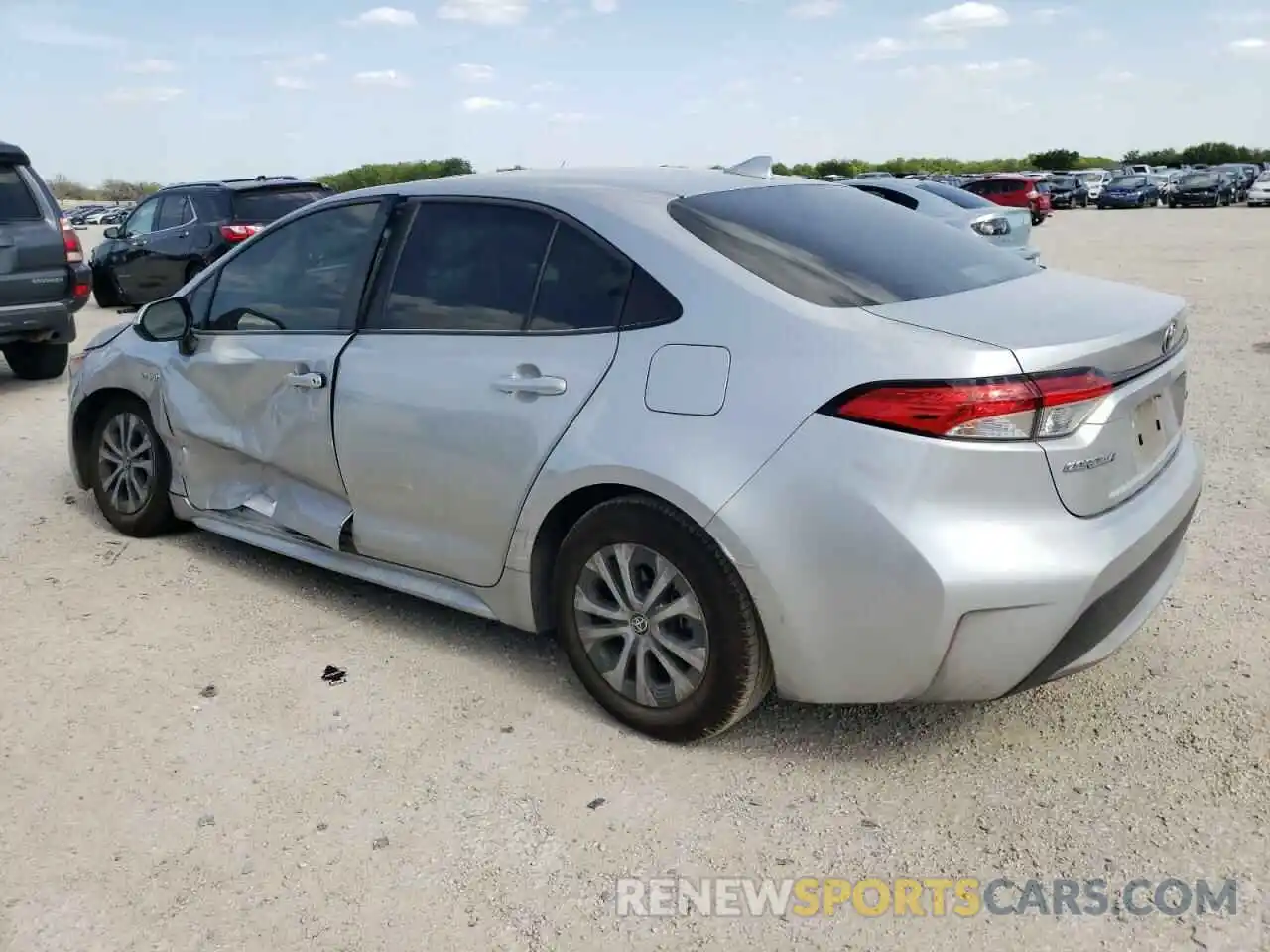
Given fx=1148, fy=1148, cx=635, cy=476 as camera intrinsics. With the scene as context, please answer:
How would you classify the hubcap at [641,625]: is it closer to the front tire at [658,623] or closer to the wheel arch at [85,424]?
the front tire at [658,623]

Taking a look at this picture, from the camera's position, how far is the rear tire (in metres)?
9.92

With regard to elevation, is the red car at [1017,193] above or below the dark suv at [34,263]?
below

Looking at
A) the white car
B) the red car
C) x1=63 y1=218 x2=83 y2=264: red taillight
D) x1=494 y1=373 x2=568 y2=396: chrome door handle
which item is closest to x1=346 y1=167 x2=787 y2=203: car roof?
x1=494 y1=373 x2=568 y2=396: chrome door handle

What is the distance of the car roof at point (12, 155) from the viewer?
29.1 feet

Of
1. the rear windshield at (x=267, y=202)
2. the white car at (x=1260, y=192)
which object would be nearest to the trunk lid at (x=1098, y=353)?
the rear windshield at (x=267, y=202)

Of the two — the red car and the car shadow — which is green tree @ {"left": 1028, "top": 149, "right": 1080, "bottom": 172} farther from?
the car shadow

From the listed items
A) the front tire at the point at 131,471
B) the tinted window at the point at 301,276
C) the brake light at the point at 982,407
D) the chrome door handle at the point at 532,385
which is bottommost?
the front tire at the point at 131,471

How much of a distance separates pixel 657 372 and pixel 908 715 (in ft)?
4.35

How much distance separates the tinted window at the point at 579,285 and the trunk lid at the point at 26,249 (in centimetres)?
675

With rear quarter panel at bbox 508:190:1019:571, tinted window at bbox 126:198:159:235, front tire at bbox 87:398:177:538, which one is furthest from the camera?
tinted window at bbox 126:198:159:235

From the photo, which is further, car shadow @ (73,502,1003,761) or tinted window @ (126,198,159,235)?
tinted window @ (126,198,159,235)

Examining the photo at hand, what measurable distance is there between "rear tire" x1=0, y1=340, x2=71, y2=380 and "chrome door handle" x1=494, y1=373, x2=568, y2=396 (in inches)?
313

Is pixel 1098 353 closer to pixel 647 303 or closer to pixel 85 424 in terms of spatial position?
pixel 647 303

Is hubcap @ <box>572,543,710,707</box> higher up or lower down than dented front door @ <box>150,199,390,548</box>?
lower down
